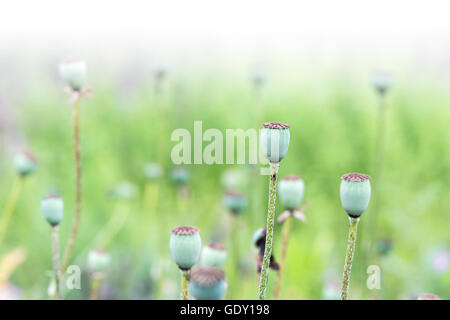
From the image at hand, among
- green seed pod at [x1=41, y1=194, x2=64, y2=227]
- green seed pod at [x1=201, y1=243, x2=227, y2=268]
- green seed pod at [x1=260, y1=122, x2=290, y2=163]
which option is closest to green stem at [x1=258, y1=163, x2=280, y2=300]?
green seed pod at [x1=260, y1=122, x2=290, y2=163]

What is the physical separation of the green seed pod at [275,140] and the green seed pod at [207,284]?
0.10 meters

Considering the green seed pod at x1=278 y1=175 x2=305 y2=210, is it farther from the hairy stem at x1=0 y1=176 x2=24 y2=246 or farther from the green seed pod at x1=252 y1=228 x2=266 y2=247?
the hairy stem at x1=0 y1=176 x2=24 y2=246

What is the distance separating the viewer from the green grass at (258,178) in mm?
1245

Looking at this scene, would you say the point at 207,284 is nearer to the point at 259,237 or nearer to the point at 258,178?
the point at 259,237

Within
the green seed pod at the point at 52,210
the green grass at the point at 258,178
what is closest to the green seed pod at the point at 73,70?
the green seed pod at the point at 52,210

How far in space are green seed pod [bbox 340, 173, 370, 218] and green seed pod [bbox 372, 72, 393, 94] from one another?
19.6 inches

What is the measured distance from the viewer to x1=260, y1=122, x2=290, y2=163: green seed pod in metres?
0.43

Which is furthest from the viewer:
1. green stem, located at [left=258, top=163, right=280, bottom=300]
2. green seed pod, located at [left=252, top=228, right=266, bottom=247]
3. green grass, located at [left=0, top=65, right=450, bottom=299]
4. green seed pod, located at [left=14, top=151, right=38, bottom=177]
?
green grass, located at [left=0, top=65, right=450, bottom=299]

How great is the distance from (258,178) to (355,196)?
0.75 metres

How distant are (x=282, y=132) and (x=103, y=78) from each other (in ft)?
7.15

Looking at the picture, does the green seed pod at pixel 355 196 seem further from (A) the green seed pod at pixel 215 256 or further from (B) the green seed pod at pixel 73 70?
(B) the green seed pod at pixel 73 70

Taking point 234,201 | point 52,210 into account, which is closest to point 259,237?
point 52,210

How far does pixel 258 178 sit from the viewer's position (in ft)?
3.90

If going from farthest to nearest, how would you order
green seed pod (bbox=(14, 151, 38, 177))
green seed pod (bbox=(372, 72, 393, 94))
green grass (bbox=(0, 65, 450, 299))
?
green grass (bbox=(0, 65, 450, 299)) → green seed pod (bbox=(372, 72, 393, 94)) → green seed pod (bbox=(14, 151, 38, 177))
